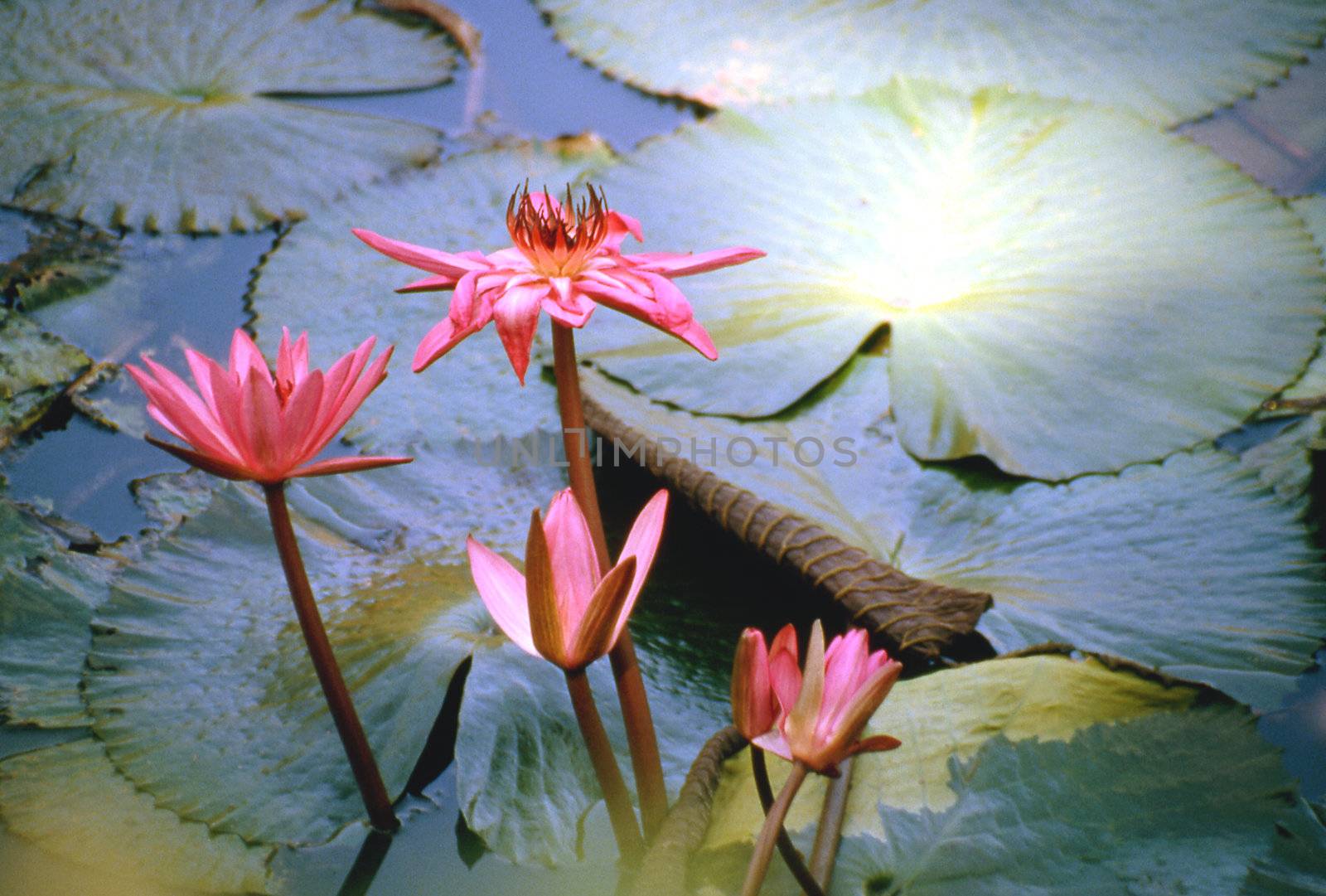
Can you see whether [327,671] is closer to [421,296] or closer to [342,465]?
[342,465]

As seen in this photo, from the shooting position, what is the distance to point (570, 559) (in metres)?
0.71

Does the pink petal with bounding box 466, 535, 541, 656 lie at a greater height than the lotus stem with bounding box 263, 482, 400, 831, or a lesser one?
greater

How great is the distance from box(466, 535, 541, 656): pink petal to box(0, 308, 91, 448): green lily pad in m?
1.14

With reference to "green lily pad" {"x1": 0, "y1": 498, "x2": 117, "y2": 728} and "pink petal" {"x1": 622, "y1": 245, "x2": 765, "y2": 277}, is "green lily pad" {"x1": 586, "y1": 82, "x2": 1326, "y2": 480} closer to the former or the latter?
"pink petal" {"x1": 622, "y1": 245, "x2": 765, "y2": 277}

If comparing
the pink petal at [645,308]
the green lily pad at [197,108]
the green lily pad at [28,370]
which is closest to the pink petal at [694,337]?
the pink petal at [645,308]

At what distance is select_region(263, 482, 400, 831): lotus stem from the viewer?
31.8 inches

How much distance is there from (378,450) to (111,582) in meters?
0.41

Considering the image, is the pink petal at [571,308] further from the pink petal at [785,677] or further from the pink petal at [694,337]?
the pink petal at [785,677]

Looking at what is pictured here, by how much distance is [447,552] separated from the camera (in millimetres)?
1315

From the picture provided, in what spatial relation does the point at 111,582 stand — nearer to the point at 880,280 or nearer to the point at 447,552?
the point at 447,552

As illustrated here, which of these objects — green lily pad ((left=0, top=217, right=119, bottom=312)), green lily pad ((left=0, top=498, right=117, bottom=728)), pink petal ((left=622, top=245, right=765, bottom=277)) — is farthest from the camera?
green lily pad ((left=0, top=217, right=119, bottom=312))

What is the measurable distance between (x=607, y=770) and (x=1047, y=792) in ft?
1.39

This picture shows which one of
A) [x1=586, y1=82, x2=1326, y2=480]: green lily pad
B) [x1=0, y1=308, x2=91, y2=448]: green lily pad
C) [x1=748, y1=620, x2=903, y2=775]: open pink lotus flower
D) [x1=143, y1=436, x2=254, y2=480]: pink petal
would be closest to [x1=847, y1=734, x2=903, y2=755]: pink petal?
[x1=748, y1=620, x2=903, y2=775]: open pink lotus flower

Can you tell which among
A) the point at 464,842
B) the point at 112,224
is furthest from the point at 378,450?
the point at 112,224
